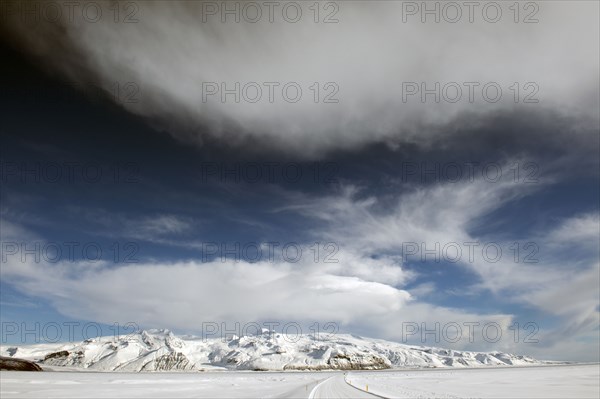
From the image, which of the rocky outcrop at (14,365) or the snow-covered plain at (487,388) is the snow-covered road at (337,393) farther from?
the rocky outcrop at (14,365)

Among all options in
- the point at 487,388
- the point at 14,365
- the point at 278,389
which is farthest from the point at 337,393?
the point at 14,365

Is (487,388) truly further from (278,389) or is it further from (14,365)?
(14,365)

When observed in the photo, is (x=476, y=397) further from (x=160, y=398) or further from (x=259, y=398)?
(x=160, y=398)

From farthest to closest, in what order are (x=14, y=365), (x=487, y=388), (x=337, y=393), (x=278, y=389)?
(x=14, y=365) → (x=487, y=388) → (x=278, y=389) → (x=337, y=393)

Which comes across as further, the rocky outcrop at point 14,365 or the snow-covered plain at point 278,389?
the rocky outcrop at point 14,365

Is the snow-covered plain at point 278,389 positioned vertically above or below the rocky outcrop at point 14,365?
above

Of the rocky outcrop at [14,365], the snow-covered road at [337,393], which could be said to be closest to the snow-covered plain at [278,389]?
the snow-covered road at [337,393]

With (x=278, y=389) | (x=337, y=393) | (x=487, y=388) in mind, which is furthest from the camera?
(x=487, y=388)

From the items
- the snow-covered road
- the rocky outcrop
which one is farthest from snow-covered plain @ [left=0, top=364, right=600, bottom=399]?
the rocky outcrop

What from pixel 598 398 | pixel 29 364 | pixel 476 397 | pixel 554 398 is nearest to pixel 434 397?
pixel 476 397

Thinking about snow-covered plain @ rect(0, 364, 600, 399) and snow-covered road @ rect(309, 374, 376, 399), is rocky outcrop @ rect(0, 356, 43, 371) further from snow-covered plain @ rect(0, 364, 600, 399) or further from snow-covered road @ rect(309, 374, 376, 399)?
snow-covered road @ rect(309, 374, 376, 399)

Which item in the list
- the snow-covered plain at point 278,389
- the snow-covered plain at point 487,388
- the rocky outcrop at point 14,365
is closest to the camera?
the snow-covered plain at point 278,389

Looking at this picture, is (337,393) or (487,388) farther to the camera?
(487,388)

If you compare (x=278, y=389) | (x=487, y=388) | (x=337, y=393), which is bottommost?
(x=487, y=388)
